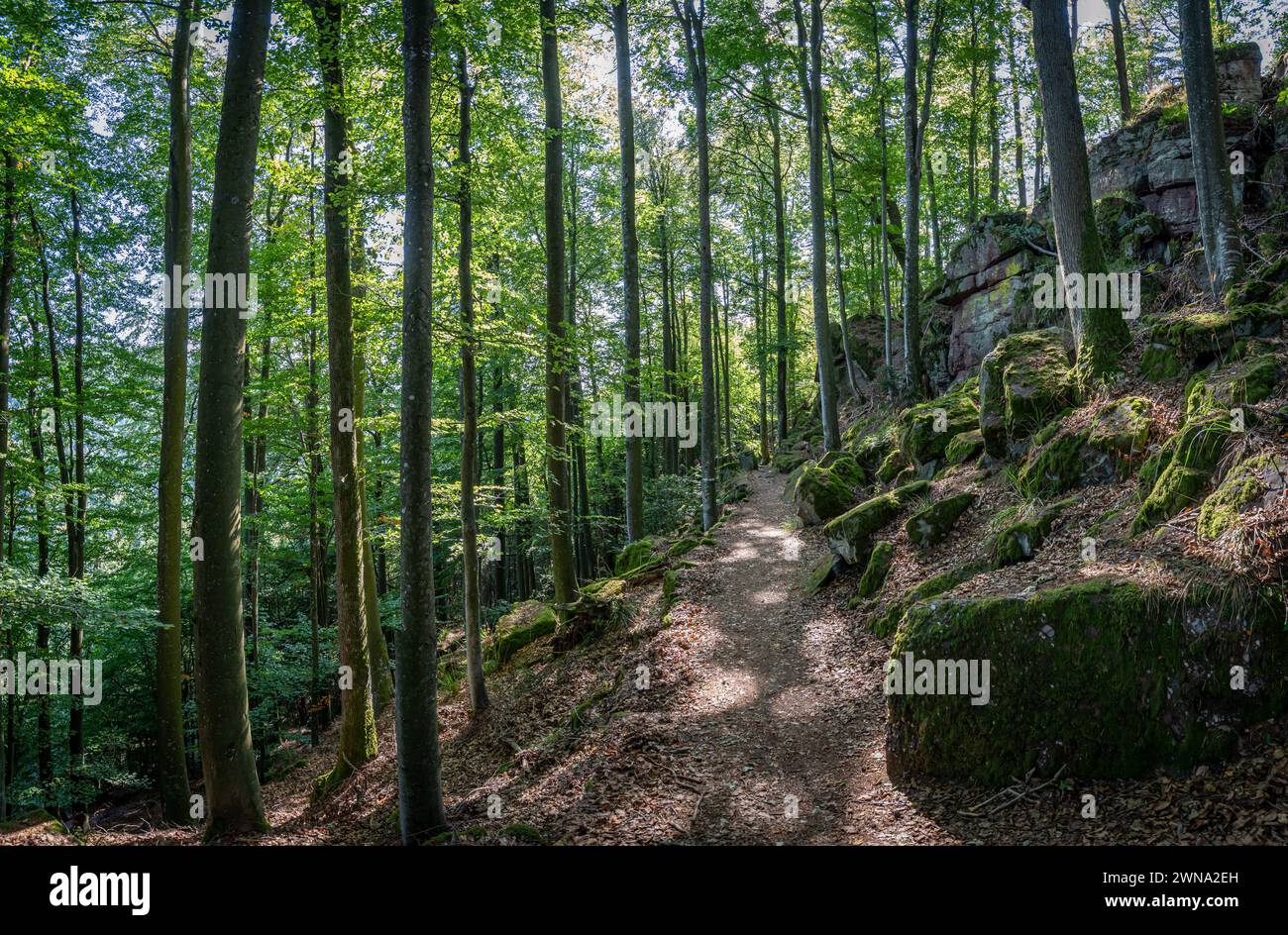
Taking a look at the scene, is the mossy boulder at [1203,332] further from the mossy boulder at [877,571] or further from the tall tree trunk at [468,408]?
the tall tree trunk at [468,408]

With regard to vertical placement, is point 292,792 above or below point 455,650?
below

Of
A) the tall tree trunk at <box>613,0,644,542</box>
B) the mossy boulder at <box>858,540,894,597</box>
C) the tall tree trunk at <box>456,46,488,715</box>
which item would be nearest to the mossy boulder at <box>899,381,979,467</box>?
the mossy boulder at <box>858,540,894,597</box>

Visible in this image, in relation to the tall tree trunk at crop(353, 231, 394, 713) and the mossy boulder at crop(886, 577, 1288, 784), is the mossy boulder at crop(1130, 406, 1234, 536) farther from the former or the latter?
the tall tree trunk at crop(353, 231, 394, 713)

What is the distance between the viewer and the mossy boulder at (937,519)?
821 centimetres

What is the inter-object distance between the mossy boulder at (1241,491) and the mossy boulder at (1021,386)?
338 cm

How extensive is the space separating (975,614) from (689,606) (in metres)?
5.81

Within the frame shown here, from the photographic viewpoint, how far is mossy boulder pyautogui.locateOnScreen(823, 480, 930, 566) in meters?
9.40

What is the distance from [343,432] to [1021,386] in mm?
9429

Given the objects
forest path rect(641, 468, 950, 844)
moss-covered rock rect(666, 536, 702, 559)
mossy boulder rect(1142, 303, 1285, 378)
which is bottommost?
forest path rect(641, 468, 950, 844)

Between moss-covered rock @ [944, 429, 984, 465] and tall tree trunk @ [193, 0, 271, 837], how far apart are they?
9.64 m

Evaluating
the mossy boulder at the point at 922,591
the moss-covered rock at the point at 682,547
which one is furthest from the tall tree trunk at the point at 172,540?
the mossy boulder at the point at 922,591

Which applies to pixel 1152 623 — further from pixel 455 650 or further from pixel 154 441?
pixel 154 441

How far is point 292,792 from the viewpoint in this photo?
1088 cm
